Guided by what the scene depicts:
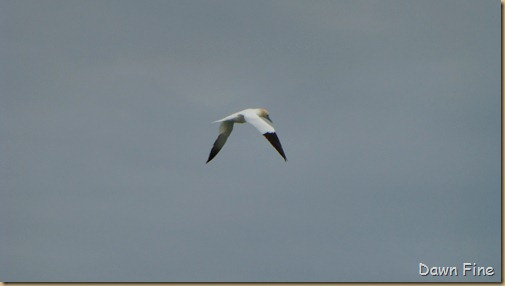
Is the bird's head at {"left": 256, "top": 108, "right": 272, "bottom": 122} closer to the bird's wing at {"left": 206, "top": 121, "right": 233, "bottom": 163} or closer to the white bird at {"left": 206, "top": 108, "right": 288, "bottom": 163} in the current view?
the white bird at {"left": 206, "top": 108, "right": 288, "bottom": 163}

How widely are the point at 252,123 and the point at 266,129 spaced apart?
4.04 ft

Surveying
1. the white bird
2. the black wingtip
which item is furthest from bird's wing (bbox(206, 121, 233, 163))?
the black wingtip

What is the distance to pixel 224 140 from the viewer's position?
5662cm

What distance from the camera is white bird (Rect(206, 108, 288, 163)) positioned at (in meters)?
50.0

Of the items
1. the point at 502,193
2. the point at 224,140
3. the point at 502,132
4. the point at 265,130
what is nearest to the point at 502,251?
the point at 502,193

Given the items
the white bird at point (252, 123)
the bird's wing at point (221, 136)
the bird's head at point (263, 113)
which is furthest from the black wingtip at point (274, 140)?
the bird's wing at point (221, 136)

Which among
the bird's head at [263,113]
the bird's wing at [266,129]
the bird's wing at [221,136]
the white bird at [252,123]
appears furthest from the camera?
the bird's wing at [221,136]

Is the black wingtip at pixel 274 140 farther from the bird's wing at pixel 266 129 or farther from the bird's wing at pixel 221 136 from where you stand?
the bird's wing at pixel 221 136

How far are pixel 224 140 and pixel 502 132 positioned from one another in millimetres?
17109

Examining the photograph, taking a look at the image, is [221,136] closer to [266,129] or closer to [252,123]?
[252,123]

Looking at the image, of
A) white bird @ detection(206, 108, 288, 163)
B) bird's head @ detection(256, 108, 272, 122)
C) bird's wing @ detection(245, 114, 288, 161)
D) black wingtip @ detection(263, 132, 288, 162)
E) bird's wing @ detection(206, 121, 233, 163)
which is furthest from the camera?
bird's wing @ detection(206, 121, 233, 163)

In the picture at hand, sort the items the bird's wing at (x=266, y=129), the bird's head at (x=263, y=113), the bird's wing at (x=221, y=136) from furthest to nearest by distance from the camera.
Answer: the bird's wing at (x=221, y=136)
the bird's head at (x=263, y=113)
the bird's wing at (x=266, y=129)

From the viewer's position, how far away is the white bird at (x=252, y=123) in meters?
50.0

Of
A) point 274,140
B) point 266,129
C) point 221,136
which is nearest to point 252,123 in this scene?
point 266,129
